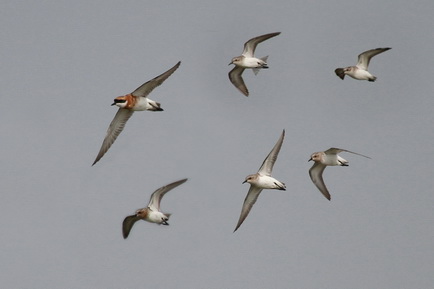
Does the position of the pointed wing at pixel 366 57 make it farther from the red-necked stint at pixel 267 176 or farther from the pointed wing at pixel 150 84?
the pointed wing at pixel 150 84

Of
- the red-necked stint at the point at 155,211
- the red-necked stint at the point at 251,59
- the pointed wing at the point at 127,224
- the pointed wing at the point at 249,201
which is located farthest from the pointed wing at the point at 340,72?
the pointed wing at the point at 127,224

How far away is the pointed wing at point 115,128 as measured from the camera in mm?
35781

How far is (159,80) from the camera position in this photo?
33.9 metres

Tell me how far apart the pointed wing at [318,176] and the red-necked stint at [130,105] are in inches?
368

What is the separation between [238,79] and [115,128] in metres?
7.39

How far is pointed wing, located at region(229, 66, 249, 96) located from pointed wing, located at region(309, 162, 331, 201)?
4.23m

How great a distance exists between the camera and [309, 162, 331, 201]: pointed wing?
136 ft

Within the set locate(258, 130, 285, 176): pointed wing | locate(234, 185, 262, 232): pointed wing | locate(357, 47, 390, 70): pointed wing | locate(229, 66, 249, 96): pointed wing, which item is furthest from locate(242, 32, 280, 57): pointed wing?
locate(234, 185, 262, 232): pointed wing

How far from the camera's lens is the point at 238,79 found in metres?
41.7

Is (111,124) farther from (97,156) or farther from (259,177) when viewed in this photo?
(259,177)

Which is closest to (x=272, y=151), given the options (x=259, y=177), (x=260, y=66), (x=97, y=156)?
(x=259, y=177)

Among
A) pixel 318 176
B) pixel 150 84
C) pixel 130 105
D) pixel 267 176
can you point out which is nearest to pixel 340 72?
pixel 318 176

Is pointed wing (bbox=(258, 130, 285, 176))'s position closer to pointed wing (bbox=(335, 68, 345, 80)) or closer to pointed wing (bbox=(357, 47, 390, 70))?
pointed wing (bbox=(335, 68, 345, 80))

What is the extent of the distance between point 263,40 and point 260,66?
3.69 feet
